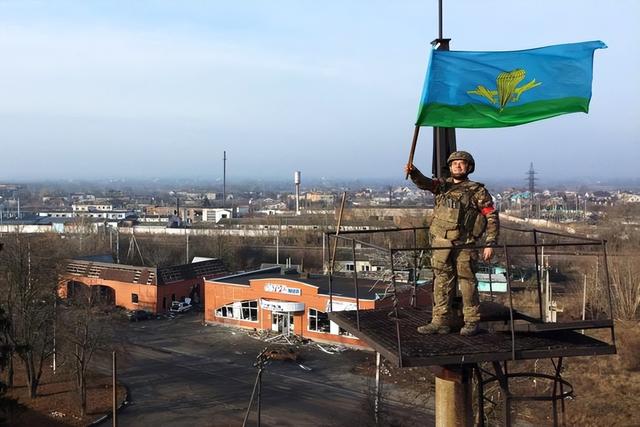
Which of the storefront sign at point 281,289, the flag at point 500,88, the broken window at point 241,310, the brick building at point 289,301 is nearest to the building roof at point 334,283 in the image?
the brick building at point 289,301

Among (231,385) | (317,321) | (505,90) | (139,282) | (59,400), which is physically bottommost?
(59,400)

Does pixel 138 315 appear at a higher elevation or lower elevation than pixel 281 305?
lower

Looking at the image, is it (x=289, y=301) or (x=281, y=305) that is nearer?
(x=281, y=305)

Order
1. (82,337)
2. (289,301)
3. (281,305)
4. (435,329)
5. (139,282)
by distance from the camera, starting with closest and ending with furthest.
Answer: (435,329), (82,337), (281,305), (289,301), (139,282)

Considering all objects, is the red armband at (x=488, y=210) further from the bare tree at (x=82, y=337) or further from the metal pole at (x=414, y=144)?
the bare tree at (x=82, y=337)

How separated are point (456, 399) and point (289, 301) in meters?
26.3

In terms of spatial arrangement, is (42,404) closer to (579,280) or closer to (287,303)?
(287,303)

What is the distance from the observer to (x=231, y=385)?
22609mm

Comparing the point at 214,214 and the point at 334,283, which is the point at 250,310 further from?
the point at 214,214

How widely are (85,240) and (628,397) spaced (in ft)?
159

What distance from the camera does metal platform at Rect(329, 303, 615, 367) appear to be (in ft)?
13.7

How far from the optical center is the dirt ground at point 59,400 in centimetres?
1947

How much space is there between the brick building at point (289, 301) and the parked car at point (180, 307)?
3517mm

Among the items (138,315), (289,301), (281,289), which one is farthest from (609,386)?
(138,315)
